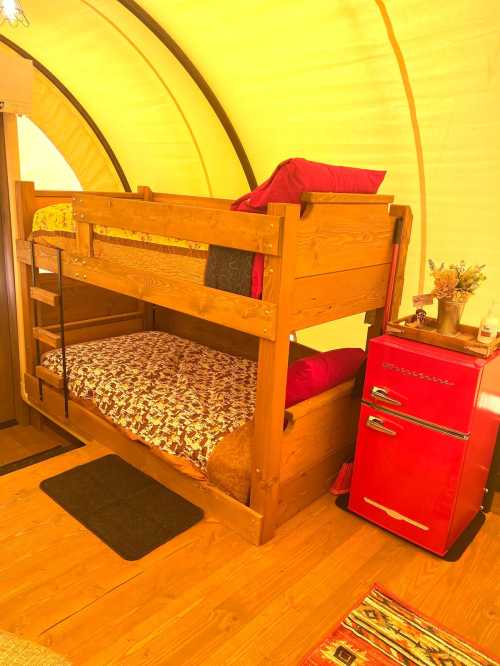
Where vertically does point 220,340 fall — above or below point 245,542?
above

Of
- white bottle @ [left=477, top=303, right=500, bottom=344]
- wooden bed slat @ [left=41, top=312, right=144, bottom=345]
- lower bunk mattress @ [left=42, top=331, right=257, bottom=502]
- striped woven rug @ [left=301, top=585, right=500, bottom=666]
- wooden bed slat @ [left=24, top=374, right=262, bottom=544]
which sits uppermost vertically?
white bottle @ [left=477, top=303, right=500, bottom=344]

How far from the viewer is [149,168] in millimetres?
4289

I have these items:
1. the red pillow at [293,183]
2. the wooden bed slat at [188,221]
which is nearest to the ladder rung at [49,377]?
the wooden bed slat at [188,221]

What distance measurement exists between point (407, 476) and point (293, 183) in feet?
4.23

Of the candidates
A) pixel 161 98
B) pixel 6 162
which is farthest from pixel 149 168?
pixel 6 162

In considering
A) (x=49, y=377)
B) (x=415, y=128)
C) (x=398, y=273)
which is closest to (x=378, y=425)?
(x=398, y=273)

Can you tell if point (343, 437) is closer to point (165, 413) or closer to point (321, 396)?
point (321, 396)

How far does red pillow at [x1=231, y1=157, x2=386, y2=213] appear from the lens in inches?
73.8

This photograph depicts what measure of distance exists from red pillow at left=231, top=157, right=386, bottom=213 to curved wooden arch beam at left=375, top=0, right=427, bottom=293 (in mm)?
655

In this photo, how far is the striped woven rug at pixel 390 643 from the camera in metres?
1.64

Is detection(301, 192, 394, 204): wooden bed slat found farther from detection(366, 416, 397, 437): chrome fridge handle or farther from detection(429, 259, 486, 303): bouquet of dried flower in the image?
detection(366, 416, 397, 437): chrome fridge handle

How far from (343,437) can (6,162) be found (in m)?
2.63

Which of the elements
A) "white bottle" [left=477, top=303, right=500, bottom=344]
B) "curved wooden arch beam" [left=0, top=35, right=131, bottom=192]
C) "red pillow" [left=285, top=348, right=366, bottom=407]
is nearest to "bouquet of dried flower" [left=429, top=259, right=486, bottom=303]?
"white bottle" [left=477, top=303, right=500, bottom=344]

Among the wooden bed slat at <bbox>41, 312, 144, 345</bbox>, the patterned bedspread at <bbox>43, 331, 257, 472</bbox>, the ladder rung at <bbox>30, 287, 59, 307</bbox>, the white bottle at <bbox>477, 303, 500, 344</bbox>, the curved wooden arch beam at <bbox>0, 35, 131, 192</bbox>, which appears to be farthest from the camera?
the curved wooden arch beam at <bbox>0, 35, 131, 192</bbox>
